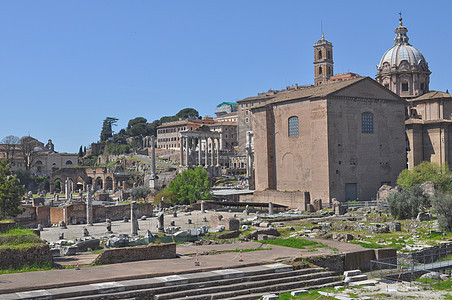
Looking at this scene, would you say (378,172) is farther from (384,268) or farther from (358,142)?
(384,268)

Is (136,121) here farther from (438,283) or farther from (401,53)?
(438,283)

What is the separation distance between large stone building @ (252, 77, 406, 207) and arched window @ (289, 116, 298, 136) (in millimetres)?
86

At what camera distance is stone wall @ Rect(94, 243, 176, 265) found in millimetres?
Result: 14625

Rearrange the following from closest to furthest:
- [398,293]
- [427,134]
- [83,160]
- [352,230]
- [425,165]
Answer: [398,293] → [352,230] → [425,165] → [427,134] → [83,160]

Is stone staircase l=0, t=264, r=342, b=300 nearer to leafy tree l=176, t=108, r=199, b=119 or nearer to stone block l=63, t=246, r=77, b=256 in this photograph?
stone block l=63, t=246, r=77, b=256

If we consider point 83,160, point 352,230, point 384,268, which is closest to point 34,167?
point 83,160

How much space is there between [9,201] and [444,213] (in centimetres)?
2345

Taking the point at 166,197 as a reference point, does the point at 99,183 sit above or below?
above

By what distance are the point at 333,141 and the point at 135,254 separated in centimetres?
2803

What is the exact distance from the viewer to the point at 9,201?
2883cm

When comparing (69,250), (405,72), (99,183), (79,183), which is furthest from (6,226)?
(79,183)

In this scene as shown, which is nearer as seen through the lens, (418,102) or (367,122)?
(367,122)

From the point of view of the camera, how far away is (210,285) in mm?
12734

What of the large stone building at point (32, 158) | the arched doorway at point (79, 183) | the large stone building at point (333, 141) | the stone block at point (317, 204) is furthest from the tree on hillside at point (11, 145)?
the stone block at point (317, 204)
